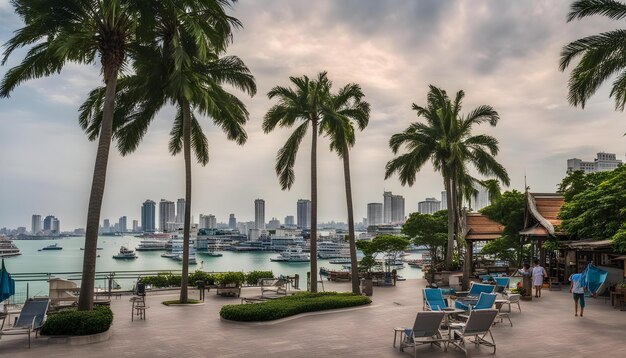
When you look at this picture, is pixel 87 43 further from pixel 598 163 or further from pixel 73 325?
pixel 598 163

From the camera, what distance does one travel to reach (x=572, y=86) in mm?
16938

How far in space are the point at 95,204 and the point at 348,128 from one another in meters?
11.8

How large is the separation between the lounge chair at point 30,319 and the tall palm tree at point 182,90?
24.3 ft

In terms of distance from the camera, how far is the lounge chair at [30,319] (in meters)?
12.6

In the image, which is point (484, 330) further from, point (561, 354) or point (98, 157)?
point (98, 157)

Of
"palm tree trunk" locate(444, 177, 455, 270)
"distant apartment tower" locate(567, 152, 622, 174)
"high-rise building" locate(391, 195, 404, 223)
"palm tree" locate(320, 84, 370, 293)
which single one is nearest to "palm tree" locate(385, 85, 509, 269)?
"palm tree trunk" locate(444, 177, 455, 270)

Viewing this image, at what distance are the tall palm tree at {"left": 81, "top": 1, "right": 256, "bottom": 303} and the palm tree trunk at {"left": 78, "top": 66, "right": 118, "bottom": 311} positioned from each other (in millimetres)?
2267

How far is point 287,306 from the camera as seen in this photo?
16875mm

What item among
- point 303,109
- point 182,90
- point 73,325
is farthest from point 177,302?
point 303,109

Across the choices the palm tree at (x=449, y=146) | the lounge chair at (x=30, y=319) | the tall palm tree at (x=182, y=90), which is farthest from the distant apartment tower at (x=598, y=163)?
the lounge chair at (x=30, y=319)

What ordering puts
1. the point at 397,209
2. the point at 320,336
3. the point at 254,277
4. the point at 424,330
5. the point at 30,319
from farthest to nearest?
the point at 397,209
the point at 254,277
the point at 320,336
the point at 30,319
the point at 424,330

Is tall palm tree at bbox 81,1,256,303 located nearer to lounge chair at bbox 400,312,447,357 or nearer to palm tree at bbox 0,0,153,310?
palm tree at bbox 0,0,153,310

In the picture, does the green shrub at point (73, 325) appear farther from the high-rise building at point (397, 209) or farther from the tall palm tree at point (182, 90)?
the high-rise building at point (397, 209)

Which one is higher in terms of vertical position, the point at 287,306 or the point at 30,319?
the point at 30,319
